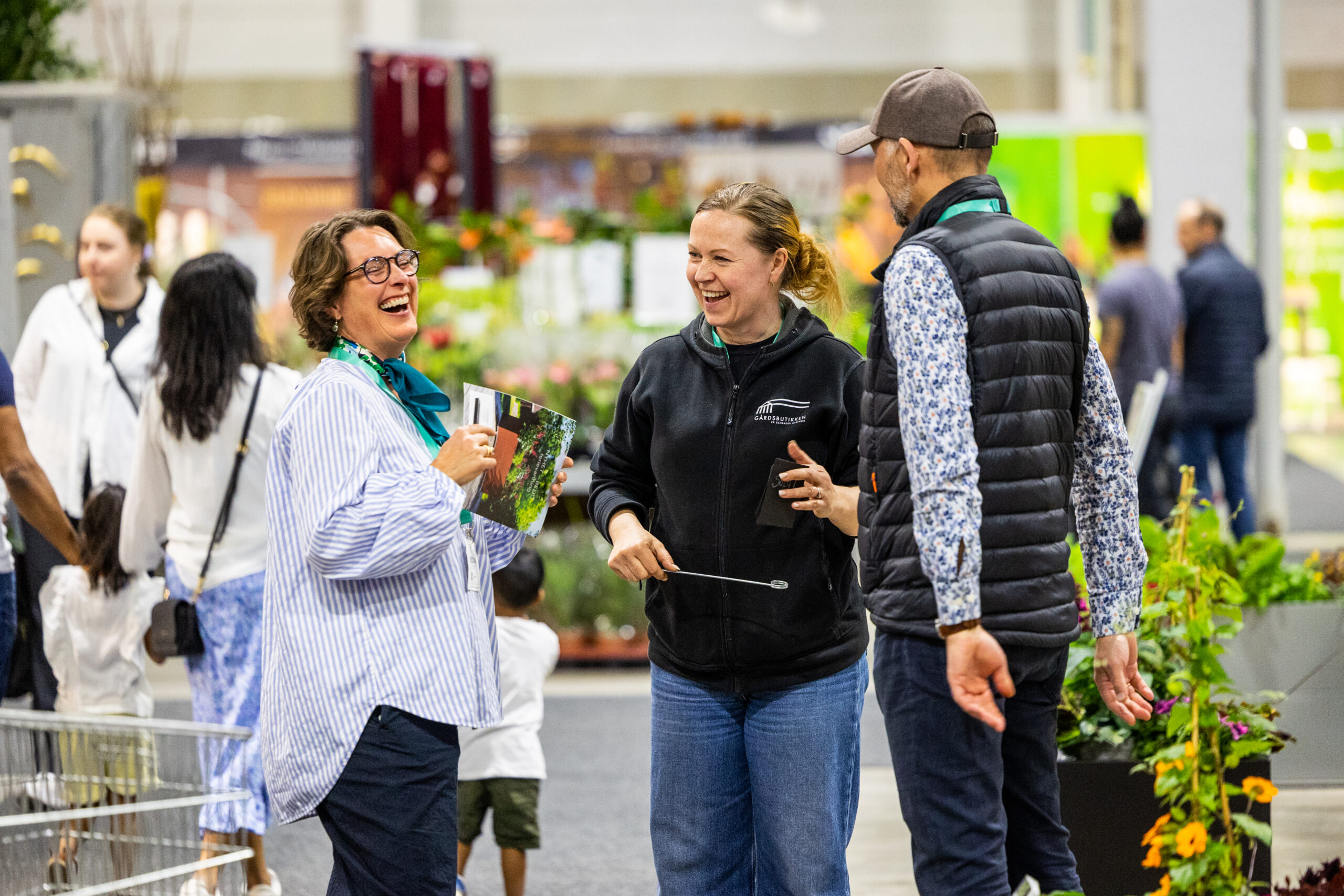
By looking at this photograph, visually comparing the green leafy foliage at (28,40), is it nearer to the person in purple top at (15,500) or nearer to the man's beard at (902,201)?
the person in purple top at (15,500)

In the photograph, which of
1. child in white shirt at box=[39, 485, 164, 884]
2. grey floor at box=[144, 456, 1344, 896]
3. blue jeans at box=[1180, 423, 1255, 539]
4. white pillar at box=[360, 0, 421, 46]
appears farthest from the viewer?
white pillar at box=[360, 0, 421, 46]

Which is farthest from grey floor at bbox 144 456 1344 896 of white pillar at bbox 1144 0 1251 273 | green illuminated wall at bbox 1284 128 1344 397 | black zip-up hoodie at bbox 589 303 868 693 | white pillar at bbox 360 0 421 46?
white pillar at bbox 360 0 421 46

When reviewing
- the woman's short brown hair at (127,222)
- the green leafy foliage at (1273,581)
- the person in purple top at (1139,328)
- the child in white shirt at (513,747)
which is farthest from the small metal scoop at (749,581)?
the person in purple top at (1139,328)

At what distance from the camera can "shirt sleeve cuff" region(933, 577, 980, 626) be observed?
6.54ft

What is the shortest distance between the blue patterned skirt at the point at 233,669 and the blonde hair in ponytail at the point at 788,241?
63.0 inches

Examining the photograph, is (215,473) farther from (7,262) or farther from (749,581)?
(7,262)

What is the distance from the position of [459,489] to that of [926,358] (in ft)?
2.46

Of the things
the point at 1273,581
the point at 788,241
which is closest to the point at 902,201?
the point at 788,241

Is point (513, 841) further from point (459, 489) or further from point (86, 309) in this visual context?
point (86, 309)

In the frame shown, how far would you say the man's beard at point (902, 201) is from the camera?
2195mm

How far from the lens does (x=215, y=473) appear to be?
3471 mm

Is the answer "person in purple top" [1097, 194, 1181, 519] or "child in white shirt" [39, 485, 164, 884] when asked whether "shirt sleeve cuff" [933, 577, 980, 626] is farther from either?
"person in purple top" [1097, 194, 1181, 519]

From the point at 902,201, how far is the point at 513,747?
183 centimetres

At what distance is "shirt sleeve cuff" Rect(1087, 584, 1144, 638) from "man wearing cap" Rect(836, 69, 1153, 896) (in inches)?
6.5
